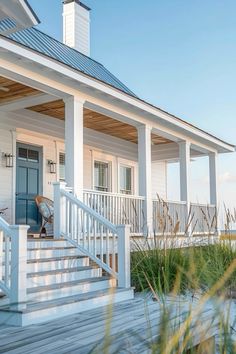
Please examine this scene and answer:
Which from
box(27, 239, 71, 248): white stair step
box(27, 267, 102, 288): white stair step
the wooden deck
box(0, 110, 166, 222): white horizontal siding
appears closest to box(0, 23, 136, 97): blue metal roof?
box(0, 110, 166, 222): white horizontal siding

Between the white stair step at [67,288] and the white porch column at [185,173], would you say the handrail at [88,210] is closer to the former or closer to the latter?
the white stair step at [67,288]

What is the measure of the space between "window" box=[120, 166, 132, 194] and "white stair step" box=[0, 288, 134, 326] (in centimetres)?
682

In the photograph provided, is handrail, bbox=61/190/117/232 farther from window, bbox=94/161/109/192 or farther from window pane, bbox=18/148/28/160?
window, bbox=94/161/109/192

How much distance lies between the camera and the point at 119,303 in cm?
619

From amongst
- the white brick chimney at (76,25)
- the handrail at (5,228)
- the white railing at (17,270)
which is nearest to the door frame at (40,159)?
the handrail at (5,228)

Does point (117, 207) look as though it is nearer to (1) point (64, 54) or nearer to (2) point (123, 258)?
(2) point (123, 258)

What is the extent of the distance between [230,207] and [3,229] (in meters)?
4.29

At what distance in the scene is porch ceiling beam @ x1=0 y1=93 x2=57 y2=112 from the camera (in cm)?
837

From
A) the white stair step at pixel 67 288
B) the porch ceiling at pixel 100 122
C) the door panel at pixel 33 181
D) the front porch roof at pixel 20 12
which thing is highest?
the front porch roof at pixel 20 12

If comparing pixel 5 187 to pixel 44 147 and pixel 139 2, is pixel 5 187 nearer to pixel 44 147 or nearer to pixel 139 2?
pixel 44 147

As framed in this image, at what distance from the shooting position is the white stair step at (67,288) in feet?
18.4

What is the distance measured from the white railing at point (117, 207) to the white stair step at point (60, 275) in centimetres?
152

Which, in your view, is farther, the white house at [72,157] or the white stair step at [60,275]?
the white house at [72,157]

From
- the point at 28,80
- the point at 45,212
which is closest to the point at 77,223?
the point at 45,212
